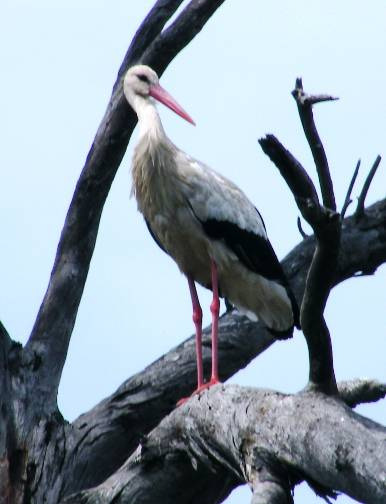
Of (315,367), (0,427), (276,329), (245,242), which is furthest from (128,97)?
(315,367)

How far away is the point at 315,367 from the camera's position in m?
5.13

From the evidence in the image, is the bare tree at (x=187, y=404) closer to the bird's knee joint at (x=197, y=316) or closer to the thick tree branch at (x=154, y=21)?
the thick tree branch at (x=154, y=21)

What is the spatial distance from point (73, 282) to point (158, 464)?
5.61ft

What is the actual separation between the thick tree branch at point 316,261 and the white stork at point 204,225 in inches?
97.4

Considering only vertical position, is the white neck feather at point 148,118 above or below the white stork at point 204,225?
above

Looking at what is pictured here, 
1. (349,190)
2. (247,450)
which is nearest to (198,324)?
(247,450)

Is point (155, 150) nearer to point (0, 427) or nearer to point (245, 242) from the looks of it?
point (245, 242)

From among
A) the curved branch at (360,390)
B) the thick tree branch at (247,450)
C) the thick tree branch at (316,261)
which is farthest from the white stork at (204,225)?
the thick tree branch at (316,261)

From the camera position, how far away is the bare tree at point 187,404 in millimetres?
4793

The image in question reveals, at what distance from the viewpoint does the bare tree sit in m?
4.79

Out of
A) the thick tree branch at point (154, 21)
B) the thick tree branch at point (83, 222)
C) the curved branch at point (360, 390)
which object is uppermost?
the thick tree branch at point (154, 21)

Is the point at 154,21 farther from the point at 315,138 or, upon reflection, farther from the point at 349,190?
the point at 315,138

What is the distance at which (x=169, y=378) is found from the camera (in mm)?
7504

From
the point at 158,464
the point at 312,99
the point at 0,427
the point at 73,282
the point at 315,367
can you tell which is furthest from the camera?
the point at 73,282
